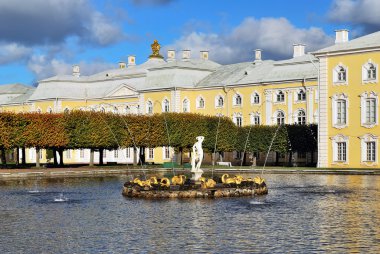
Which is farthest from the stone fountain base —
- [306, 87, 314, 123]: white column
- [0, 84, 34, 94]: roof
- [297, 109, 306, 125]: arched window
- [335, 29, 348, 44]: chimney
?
[0, 84, 34, 94]: roof

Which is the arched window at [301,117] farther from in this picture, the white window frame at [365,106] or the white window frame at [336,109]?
the white window frame at [365,106]

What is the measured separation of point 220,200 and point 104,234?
10.5 metres

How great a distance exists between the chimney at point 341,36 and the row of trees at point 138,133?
877 cm

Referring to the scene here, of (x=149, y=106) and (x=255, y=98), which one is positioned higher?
(x=255, y=98)

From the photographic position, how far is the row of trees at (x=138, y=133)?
222ft

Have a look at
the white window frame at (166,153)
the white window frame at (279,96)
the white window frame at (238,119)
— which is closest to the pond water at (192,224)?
the white window frame at (279,96)

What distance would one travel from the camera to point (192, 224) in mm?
21766

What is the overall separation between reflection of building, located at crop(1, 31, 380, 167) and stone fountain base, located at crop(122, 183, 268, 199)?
109 feet

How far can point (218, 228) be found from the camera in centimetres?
2083

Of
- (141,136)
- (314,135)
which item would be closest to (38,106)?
(141,136)

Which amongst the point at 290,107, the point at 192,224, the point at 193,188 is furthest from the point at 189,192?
the point at 290,107

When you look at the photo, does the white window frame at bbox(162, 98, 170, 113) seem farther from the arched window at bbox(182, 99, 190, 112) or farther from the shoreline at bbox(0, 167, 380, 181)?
the shoreline at bbox(0, 167, 380, 181)

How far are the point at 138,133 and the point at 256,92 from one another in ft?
52.4

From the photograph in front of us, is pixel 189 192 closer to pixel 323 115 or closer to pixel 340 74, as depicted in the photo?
pixel 323 115
